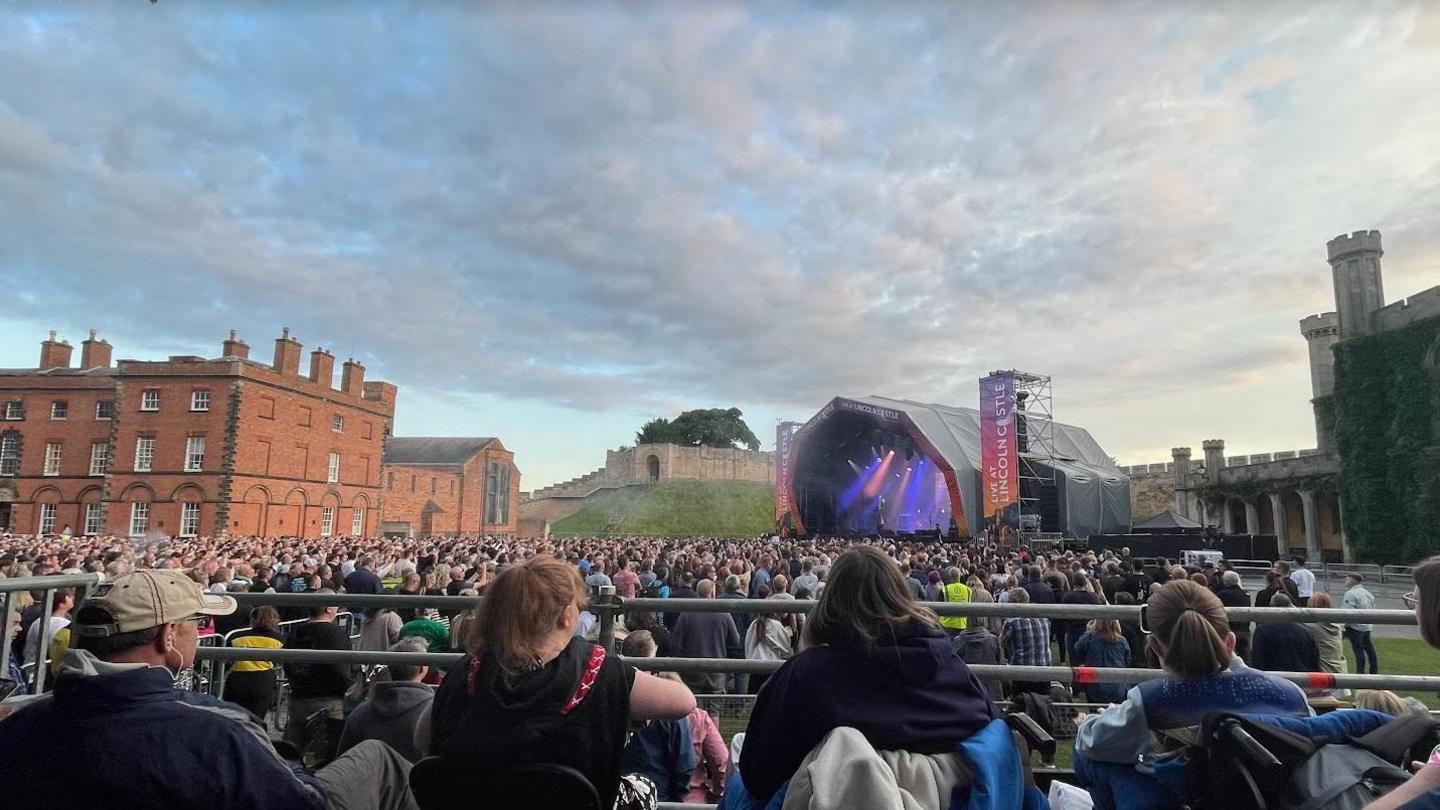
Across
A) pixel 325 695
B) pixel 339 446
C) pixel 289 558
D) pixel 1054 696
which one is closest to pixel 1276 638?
pixel 1054 696

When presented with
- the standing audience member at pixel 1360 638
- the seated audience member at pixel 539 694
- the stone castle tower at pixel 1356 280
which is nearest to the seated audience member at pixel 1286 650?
the standing audience member at pixel 1360 638

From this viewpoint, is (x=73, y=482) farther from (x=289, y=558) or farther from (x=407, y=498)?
(x=289, y=558)

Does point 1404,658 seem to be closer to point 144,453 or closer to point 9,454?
point 144,453

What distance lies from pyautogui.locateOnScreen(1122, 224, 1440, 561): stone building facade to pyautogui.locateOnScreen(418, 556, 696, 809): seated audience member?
34911mm

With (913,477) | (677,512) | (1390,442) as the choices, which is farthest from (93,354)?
(1390,442)

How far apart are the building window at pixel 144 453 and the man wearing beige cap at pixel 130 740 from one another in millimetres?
43583

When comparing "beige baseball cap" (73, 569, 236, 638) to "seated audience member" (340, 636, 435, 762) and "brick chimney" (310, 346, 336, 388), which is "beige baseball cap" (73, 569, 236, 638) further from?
"brick chimney" (310, 346, 336, 388)

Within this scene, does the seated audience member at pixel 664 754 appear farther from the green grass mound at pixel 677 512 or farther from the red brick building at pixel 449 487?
the green grass mound at pixel 677 512

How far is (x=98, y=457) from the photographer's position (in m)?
38.9

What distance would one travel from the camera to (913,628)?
6.56ft

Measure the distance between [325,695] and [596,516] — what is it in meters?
60.8

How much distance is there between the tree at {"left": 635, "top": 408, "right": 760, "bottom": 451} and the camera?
282 feet

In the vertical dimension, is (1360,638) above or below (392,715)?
below

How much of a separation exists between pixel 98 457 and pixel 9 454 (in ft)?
17.7
